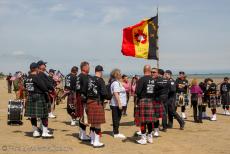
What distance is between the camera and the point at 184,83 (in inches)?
606

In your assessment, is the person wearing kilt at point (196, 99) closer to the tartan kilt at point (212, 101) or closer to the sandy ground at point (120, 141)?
the tartan kilt at point (212, 101)

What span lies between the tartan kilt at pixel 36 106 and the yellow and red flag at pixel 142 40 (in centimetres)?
451

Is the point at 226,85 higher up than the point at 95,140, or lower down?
higher up

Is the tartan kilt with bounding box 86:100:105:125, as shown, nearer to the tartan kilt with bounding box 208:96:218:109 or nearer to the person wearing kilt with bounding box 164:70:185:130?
the person wearing kilt with bounding box 164:70:185:130

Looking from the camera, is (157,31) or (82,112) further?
(157,31)

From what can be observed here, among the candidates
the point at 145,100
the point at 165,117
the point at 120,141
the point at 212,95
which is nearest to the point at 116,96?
the point at 145,100

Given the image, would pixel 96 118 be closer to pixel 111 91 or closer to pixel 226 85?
pixel 111 91

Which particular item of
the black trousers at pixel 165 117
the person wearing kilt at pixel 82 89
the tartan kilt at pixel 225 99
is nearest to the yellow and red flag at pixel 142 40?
the black trousers at pixel 165 117

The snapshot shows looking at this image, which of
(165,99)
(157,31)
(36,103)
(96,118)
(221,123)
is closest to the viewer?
(96,118)

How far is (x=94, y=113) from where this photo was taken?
32.8 ft

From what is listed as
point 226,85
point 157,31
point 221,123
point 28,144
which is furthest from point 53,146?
point 226,85

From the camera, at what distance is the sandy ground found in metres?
9.88

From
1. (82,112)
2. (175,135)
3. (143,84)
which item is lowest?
(175,135)

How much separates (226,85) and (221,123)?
12.1 feet
